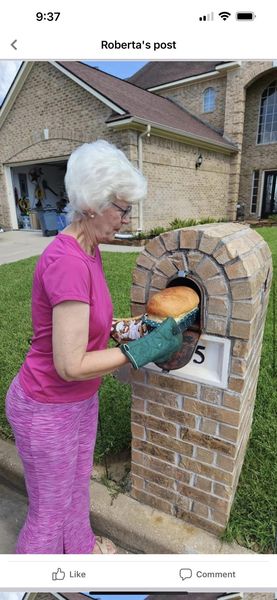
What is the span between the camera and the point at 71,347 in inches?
45.3

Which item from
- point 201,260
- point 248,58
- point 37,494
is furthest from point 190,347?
point 248,58

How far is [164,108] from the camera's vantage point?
527 inches

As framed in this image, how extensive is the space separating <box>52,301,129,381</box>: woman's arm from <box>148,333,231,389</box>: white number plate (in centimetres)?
41

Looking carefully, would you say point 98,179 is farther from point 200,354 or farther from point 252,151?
point 252,151

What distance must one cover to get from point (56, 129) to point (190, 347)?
12.2 m

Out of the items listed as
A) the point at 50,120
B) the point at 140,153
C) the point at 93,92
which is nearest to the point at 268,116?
the point at 140,153

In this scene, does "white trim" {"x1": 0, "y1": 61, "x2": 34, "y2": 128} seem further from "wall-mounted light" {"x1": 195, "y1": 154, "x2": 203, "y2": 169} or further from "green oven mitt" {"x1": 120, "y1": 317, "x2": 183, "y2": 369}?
→ "green oven mitt" {"x1": 120, "y1": 317, "x2": 183, "y2": 369}

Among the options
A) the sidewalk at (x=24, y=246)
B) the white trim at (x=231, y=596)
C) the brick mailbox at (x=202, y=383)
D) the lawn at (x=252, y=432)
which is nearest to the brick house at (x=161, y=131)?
the sidewalk at (x=24, y=246)

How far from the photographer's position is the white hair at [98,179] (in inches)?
47.1

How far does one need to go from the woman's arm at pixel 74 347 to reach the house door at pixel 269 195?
57.1 feet

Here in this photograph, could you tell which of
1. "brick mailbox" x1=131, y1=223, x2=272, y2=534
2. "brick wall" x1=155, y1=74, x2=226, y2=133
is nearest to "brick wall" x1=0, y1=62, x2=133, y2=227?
"brick wall" x1=155, y1=74, x2=226, y2=133
